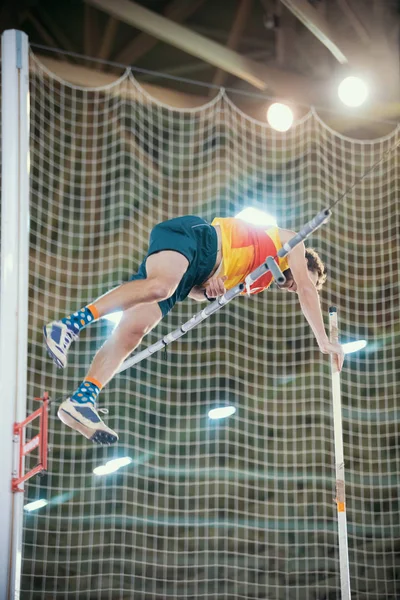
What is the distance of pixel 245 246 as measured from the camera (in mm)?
4461

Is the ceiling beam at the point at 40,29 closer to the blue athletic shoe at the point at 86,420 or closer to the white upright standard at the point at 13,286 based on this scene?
the white upright standard at the point at 13,286

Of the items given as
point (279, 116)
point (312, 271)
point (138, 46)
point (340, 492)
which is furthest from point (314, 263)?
point (138, 46)

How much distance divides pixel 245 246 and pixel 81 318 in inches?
38.0

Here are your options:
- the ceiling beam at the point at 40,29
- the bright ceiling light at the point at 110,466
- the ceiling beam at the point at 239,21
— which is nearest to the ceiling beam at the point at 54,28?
the ceiling beam at the point at 40,29

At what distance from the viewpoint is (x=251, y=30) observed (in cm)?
919

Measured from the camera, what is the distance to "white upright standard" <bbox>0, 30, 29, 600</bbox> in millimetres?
4355

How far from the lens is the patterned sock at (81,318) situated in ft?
12.7

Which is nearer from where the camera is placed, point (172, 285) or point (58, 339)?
point (58, 339)

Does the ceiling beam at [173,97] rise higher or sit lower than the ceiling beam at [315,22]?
lower

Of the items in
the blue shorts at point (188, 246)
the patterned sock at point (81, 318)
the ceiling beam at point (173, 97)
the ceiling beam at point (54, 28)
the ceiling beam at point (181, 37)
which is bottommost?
the patterned sock at point (81, 318)

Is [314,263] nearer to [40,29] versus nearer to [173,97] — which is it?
[173,97]

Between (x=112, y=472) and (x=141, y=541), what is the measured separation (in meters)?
0.96

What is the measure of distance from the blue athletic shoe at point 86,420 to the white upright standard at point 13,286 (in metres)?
0.78

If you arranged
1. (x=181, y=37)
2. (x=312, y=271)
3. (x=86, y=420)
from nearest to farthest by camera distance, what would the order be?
1. (x=86, y=420)
2. (x=312, y=271)
3. (x=181, y=37)
